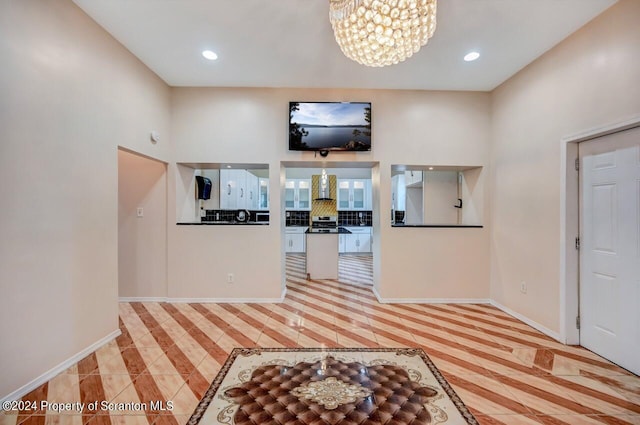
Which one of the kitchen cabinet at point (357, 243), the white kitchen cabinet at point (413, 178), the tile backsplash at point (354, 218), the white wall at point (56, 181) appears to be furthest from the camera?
the tile backsplash at point (354, 218)

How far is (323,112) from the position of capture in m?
3.64

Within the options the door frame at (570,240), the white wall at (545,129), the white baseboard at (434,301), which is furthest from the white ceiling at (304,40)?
the white baseboard at (434,301)

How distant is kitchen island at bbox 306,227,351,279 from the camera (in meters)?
5.19

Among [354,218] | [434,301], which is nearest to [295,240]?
[354,218]

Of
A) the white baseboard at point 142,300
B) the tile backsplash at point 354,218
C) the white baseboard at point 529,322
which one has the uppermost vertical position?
the tile backsplash at point 354,218

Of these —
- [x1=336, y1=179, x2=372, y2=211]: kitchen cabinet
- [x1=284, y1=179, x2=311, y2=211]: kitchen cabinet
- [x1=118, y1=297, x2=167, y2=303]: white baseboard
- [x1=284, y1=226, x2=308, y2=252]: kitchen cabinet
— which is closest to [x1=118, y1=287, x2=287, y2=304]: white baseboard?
[x1=118, y1=297, x2=167, y2=303]: white baseboard

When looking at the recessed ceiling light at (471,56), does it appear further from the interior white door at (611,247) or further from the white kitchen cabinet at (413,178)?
the white kitchen cabinet at (413,178)

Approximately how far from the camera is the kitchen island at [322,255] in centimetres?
519

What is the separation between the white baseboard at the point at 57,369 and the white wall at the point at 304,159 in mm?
1134

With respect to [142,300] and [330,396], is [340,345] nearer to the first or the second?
[330,396]

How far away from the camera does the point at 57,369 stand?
210 cm

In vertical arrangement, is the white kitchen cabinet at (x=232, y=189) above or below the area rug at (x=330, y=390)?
above

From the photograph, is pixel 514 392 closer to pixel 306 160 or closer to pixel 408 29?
pixel 408 29

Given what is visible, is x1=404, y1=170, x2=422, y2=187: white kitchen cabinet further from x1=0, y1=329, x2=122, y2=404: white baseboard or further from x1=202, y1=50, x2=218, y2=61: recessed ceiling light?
x1=0, y1=329, x2=122, y2=404: white baseboard
